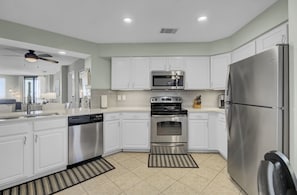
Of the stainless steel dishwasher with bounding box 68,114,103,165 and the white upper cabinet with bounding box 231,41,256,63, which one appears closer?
the white upper cabinet with bounding box 231,41,256,63

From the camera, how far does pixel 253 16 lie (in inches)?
101

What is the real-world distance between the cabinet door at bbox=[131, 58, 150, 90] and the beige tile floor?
1646 millimetres

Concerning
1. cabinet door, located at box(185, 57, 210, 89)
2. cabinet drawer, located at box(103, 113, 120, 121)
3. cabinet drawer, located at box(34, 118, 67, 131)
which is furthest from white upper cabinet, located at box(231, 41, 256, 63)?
cabinet drawer, located at box(34, 118, 67, 131)

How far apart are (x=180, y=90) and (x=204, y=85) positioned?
0.56 m

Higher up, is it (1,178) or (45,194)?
(1,178)

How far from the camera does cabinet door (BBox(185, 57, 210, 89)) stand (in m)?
3.88

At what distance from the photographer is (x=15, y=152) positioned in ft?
7.51

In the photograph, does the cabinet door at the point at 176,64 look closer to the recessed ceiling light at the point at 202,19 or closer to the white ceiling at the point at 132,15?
the white ceiling at the point at 132,15

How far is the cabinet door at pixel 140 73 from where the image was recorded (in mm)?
3934

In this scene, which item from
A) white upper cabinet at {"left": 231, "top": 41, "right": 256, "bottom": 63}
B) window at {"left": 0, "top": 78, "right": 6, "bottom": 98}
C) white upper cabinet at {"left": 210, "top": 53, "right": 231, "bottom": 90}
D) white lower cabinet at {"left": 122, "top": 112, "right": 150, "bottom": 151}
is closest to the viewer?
white upper cabinet at {"left": 231, "top": 41, "right": 256, "bottom": 63}

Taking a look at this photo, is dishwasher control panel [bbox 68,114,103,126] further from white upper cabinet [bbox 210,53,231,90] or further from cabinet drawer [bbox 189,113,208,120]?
white upper cabinet [bbox 210,53,231,90]

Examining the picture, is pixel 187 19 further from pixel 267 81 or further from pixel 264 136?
pixel 264 136

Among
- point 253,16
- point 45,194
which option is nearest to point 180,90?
point 253,16

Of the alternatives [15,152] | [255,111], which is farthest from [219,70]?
[15,152]
